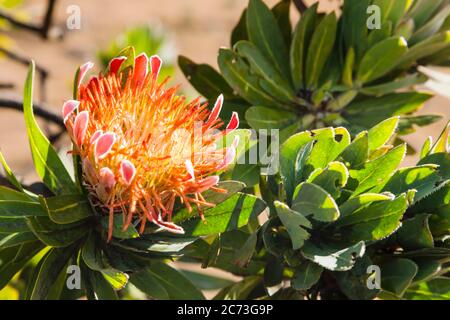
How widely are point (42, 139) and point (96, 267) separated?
0.21 meters

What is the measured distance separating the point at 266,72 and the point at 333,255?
17.1 inches

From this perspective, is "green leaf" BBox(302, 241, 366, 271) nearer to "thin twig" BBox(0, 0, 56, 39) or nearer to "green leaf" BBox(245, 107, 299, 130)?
"green leaf" BBox(245, 107, 299, 130)

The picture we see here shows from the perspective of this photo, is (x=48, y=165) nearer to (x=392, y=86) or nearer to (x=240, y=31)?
(x=240, y=31)

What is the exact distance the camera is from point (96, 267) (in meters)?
1.03

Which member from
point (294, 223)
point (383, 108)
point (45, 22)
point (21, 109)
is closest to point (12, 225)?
point (294, 223)

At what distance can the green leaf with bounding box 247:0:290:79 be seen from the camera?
4.48ft

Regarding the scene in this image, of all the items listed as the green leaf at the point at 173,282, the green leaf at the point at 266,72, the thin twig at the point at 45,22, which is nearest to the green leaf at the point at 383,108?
the green leaf at the point at 266,72

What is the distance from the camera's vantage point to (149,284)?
1166 mm

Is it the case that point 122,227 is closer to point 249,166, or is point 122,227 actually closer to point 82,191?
point 82,191

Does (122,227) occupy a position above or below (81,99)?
below

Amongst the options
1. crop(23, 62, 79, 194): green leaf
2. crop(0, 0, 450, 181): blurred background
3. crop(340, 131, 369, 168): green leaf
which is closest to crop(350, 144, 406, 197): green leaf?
crop(340, 131, 369, 168): green leaf

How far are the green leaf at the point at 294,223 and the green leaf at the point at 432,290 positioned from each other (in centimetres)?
25
